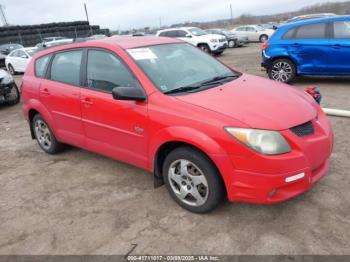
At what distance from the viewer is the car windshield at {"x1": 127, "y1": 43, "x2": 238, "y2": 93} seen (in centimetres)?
368

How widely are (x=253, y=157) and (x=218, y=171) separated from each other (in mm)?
399

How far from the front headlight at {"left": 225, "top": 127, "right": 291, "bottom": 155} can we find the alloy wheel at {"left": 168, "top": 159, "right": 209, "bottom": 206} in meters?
0.56

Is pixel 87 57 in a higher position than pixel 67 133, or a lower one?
higher

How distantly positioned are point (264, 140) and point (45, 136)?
3658mm

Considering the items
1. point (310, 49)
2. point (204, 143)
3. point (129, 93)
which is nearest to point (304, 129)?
point (204, 143)

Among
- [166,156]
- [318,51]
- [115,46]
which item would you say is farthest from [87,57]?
[318,51]

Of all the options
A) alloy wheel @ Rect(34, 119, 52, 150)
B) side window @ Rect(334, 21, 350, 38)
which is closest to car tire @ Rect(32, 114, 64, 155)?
Answer: alloy wheel @ Rect(34, 119, 52, 150)

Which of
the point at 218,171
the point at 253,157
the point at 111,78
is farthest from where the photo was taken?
the point at 111,78

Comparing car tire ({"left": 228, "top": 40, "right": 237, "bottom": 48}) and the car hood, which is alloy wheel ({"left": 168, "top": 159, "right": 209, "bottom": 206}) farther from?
car tire ({"left": 228, "top": 40, "right": 237, "bottom": 48})

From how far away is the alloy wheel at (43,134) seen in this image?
527 cm

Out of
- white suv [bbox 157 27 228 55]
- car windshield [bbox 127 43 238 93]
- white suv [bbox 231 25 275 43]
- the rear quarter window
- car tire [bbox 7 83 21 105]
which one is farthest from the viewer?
white suv [bbox 231 25 275 43]

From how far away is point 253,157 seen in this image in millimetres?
2879

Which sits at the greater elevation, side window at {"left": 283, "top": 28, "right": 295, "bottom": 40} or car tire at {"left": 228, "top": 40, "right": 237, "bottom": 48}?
side window at {"left": 283, "top": 28, "right": 295, "bottom": 40}

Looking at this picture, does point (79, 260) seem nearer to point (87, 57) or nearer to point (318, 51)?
point (87, 57)
